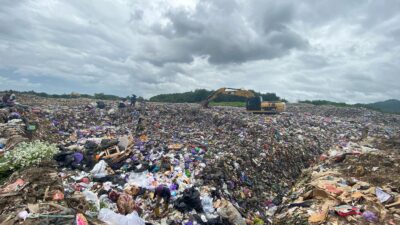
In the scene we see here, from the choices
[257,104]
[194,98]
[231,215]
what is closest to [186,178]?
[231,215]

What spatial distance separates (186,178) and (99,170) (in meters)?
1.92

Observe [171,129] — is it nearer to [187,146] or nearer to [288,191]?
[187,146]

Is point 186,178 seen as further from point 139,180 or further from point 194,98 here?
point 194,98

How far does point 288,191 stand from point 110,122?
28.9ft

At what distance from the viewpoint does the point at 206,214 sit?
450cm

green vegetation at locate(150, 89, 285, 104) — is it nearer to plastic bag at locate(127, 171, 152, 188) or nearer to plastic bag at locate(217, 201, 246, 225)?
plastic bag at locate(127, 171, 152, 188)

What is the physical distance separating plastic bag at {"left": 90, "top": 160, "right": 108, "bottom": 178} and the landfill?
27mm

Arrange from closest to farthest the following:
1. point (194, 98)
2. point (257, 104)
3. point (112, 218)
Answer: point (112, 218), point (257, 104), point (194, 98)

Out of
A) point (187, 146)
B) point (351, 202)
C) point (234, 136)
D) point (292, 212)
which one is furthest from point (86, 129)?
point (351, 202)

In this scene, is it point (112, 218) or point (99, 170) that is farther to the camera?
point (99, 170)

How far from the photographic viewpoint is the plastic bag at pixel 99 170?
547cm

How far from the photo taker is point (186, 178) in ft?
18.5

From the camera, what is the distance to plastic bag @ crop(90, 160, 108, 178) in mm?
5469

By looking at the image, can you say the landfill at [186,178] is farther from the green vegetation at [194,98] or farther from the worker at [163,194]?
the green vegetation at [194,98]
